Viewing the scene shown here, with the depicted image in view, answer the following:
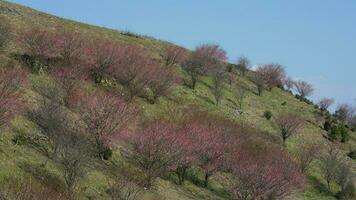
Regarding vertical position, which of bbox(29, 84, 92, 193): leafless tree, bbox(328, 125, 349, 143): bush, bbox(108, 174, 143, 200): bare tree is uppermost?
bbox(328, 125, 349, 143): bush

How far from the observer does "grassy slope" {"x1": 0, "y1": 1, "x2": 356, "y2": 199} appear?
86.1 ft

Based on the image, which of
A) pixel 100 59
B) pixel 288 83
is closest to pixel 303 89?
pixel 288 83

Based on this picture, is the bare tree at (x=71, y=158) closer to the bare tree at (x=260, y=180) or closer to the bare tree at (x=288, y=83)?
the bare tree at (x=260, y=180)

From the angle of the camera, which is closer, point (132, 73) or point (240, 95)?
point (132, 73)

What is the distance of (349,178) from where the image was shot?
4584cm

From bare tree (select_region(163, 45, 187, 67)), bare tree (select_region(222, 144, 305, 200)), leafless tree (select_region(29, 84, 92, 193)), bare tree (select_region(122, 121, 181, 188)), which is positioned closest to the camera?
leafless tree (select_region(29, 84, 92, 193))

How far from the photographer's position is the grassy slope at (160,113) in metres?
26.2

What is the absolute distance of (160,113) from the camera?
45.2 meters

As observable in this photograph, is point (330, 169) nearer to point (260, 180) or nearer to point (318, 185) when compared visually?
point (318, 185)

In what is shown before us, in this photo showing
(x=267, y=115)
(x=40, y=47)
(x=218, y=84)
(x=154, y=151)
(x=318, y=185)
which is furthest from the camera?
(x=218, y=84)

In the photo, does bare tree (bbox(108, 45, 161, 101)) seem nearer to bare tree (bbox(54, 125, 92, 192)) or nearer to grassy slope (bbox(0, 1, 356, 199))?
grassy slope (bbox(0, 1, 356, 199))

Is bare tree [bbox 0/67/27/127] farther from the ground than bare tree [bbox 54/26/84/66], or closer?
closer

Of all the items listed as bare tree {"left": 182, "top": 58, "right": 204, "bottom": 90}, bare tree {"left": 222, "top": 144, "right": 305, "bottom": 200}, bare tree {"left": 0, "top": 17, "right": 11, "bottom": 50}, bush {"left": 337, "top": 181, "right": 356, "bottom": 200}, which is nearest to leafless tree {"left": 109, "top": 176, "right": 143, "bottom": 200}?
bare tree {"left": 222, "top": 144, "right": 305, "bottom": 200}

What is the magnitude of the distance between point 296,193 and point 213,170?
828 centimetres
